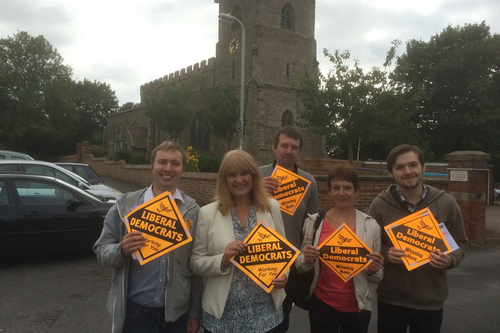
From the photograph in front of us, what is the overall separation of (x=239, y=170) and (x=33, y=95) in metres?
45.5

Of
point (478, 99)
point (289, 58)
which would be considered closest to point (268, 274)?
point (289, 58)

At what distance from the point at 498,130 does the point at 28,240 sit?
116 ft

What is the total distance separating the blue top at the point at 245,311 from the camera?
2.28m

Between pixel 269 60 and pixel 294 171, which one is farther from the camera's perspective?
pixel 269 60

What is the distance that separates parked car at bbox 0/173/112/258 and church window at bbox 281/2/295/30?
94.3 ft

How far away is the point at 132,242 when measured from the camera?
2207mm

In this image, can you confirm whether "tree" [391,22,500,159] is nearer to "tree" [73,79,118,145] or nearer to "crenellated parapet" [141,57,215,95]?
"crenellated parapet" [141,57,215,95]

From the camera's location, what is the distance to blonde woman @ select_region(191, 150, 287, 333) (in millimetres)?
2281

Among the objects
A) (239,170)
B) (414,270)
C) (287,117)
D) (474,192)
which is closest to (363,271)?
(414,270)

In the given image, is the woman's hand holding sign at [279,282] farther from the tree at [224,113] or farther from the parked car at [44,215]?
the tree at [224,113]

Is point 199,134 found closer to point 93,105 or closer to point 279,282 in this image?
point 93,105

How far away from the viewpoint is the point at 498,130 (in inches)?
1229

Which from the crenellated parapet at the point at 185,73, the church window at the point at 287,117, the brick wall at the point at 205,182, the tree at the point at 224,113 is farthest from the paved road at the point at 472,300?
the crenellated parapet at the point at 185,73

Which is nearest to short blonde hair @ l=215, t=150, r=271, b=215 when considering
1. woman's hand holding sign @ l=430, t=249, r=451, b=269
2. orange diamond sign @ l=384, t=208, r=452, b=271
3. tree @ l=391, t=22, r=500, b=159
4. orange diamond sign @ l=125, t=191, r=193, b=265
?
orange diamond sign @ l=125, t=191, r=193, b=265
